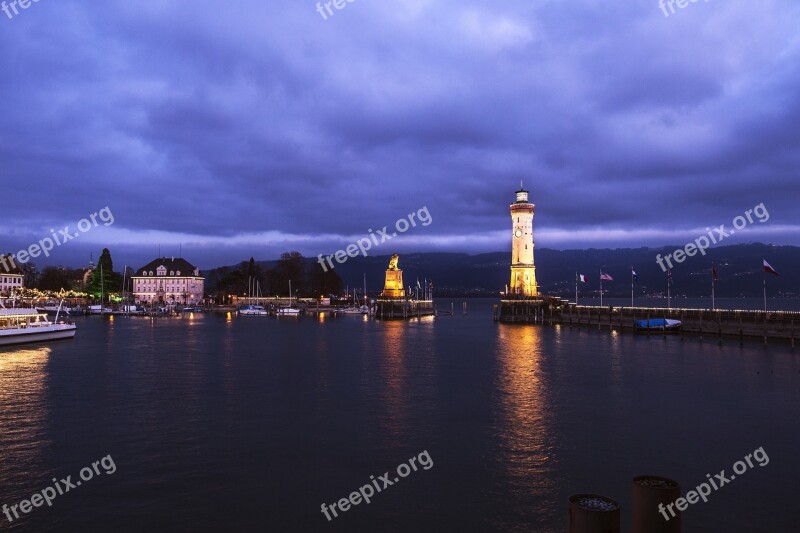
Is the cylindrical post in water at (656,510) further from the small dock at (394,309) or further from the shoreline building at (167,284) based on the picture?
the shoreline building at (167,284)

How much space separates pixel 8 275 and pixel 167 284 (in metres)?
44.6

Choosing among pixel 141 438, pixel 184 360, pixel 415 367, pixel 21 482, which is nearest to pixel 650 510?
A: pixel 21 482

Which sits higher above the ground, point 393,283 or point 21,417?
point 393,283

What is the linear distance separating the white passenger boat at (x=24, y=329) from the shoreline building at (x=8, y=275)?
11448cm

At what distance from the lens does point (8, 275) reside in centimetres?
17062

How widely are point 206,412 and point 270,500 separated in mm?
13312

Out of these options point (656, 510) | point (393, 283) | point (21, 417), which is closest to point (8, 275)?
point (393, 283)

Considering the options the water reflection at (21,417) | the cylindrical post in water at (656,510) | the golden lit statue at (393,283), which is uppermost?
the golden lit statue at (393,283)

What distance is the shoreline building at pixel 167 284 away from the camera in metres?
189

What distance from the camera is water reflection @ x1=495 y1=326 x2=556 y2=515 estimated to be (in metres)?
18.8

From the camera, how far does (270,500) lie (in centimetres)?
1812

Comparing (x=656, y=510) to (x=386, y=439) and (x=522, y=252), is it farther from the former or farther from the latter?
(x=522, y=252)

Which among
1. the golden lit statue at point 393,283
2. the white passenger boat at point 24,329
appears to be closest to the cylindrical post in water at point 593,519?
the white passenger boat at point 24,329

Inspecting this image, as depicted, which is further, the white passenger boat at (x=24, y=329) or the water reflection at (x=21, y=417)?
the white passenger boat at (x=24, y=329)
